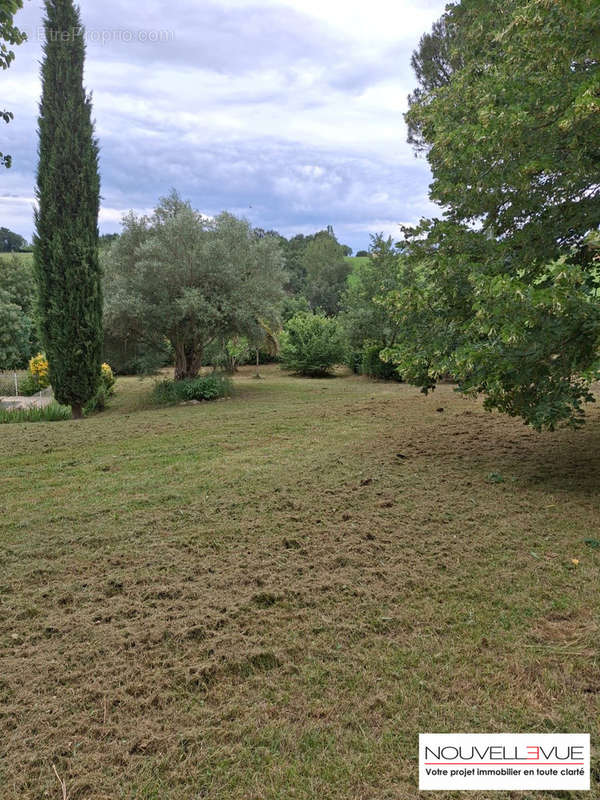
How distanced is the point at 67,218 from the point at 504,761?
10.6 metres

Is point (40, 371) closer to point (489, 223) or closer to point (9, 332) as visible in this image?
point (9, 332)

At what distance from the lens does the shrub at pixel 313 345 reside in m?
16.7

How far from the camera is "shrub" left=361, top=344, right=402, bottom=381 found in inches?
579

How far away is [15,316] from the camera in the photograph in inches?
619

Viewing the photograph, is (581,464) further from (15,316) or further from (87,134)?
(15,316)

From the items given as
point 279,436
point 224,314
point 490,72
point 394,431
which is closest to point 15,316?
point 224,314

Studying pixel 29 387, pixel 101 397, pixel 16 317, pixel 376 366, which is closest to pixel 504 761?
pixel 101 397

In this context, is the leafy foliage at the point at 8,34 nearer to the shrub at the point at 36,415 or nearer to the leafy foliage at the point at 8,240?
the shrub at the point at 36,415

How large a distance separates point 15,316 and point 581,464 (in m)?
17.5

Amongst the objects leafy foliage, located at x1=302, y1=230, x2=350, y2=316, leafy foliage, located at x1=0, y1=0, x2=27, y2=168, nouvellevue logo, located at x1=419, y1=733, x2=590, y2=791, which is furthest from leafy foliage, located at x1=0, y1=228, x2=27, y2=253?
nouvellevue logo, located at x1=419, y1=733, x2=590, y2=791

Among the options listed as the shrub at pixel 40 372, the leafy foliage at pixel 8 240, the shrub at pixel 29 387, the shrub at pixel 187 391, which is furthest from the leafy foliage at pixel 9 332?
the leafy foliage at pixel 8 240

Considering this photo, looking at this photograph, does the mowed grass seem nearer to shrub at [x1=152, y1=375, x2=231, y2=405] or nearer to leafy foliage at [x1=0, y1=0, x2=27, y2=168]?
leafy foliage at [x1=0, y1=0, x2=27, y2=168]

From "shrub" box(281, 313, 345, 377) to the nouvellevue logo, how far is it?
15398mm

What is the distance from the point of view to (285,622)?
2.11m
